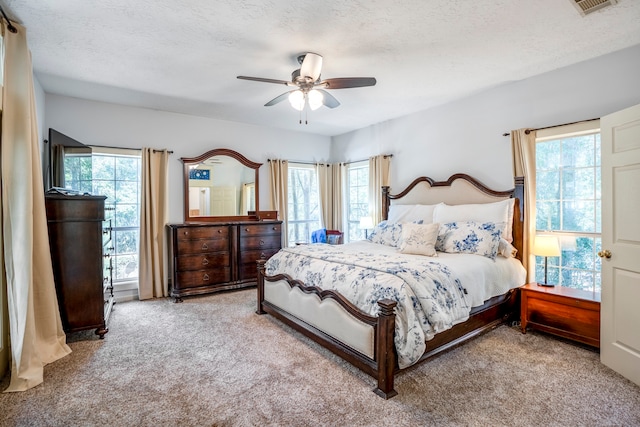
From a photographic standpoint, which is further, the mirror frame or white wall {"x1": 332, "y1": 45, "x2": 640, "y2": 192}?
the mirror frame

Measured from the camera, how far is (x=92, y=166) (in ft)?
13.8

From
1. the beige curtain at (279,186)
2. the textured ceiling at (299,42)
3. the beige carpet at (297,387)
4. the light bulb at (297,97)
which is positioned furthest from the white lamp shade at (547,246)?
the beige curtain at (279,186)

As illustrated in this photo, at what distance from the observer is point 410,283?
Result: 230cm

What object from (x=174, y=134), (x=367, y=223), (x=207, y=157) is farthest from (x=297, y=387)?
(x=174, y=134)

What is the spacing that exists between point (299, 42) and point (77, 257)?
2708mm

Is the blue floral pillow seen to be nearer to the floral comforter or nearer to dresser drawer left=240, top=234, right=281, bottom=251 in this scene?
the floral comforter

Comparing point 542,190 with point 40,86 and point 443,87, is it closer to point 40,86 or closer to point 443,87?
point 443,87

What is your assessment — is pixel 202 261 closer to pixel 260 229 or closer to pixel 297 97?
pixel 260 229

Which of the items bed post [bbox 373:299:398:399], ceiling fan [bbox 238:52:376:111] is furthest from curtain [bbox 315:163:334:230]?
bed post [bbox 373:299:398:399]

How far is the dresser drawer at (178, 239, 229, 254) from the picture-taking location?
4258 mm

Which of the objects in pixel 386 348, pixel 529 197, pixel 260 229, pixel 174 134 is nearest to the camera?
pixel 386 348

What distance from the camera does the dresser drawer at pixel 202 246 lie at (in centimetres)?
426

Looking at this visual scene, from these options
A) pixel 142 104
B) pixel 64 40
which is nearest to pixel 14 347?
pixel 64 40

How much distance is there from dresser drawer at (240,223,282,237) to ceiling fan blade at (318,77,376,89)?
2.58 m
